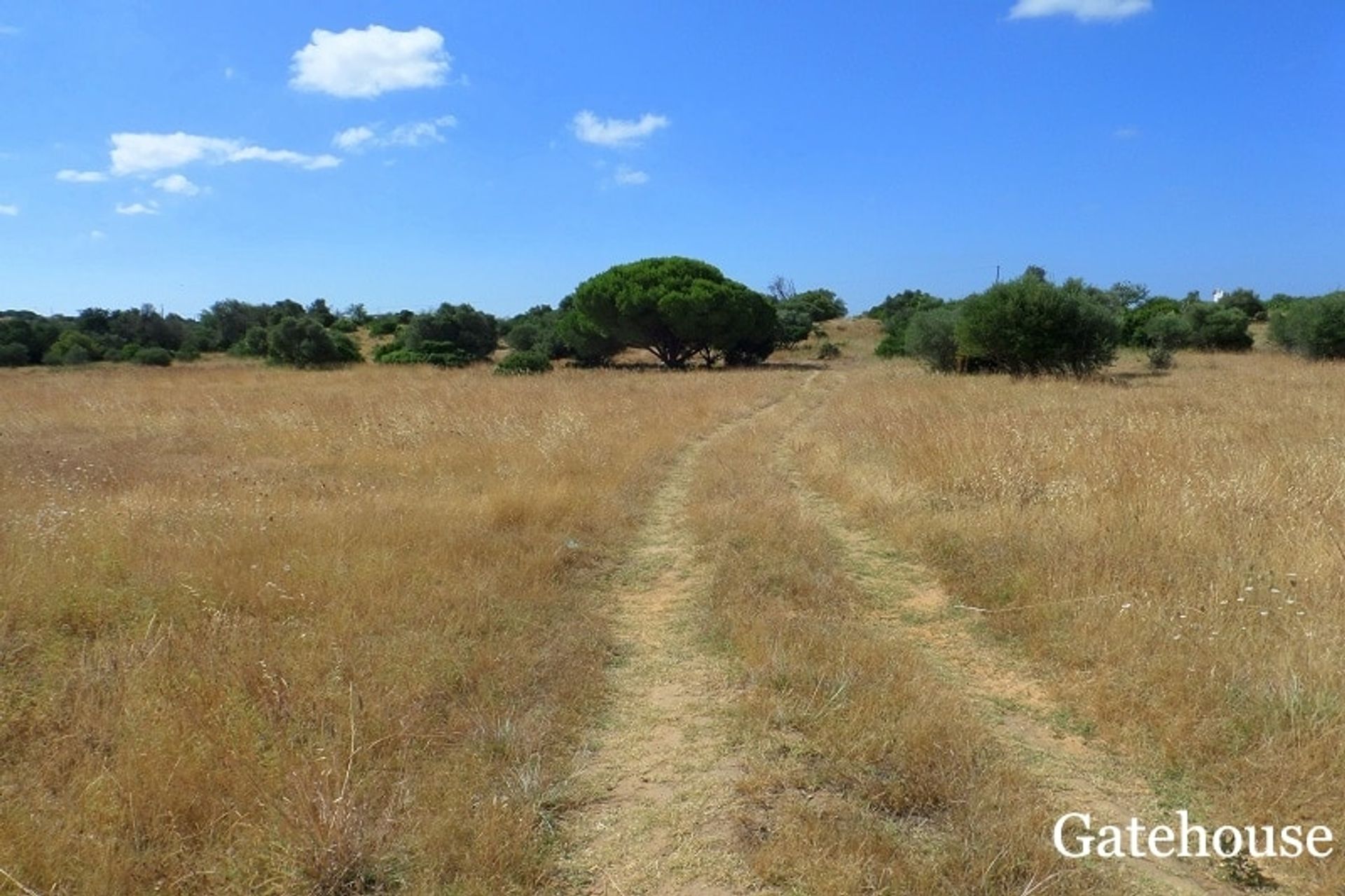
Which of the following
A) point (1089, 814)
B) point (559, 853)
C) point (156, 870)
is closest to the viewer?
point (156, 870)

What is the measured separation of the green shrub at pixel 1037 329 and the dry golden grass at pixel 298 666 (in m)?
17.0

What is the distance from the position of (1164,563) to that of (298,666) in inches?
207

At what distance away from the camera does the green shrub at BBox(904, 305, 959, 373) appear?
84.4 feet

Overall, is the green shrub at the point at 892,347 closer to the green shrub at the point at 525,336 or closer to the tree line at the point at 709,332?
the tree line at the point at 709,332

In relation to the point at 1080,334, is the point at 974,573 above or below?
below

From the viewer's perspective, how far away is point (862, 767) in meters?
3.06

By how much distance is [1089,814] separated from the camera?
2.87 meters

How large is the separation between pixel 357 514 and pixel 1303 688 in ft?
21.2

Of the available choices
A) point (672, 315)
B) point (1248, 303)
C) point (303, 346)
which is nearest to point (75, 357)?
point (303, 346)

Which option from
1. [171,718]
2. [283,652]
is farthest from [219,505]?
[171,718]

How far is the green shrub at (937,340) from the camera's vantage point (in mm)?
25734

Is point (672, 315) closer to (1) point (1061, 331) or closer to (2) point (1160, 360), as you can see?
(1) point (1061, 331)

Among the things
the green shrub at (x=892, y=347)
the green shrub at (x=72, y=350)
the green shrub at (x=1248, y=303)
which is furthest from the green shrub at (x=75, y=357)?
Result: the green shrub at (x=1248, y=303)

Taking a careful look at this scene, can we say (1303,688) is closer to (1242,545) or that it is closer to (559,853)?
(1242,545)
